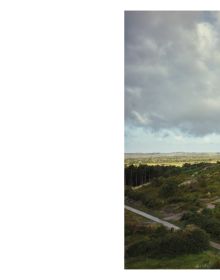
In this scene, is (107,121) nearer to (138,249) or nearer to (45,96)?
(45,96)

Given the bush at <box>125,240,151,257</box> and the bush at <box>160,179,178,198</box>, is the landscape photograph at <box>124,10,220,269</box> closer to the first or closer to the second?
the bush at <box>160,179,178,198</box>

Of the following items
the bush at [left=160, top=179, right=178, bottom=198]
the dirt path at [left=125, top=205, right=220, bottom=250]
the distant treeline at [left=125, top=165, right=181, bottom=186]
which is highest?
the distant treeline at [left=125, top=165, right=181, bottom=186]

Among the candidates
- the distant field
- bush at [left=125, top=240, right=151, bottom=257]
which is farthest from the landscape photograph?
bush at [left=125, top=240, right=151, bottom=257]

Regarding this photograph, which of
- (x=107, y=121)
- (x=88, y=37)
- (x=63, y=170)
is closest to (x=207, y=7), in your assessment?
(x=88, y=37)

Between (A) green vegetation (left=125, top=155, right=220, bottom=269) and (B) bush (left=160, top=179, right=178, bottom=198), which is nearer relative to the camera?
(A) green vegetation (left=125, top=155, right=220, bottom=269)

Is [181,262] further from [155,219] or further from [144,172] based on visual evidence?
[144,172]

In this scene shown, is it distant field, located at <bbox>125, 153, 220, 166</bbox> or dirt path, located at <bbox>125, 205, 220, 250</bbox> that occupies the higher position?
distant field, located at <bbox>125, 153, 220, 166</bbox>

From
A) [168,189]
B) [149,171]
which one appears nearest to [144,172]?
[149,171]
